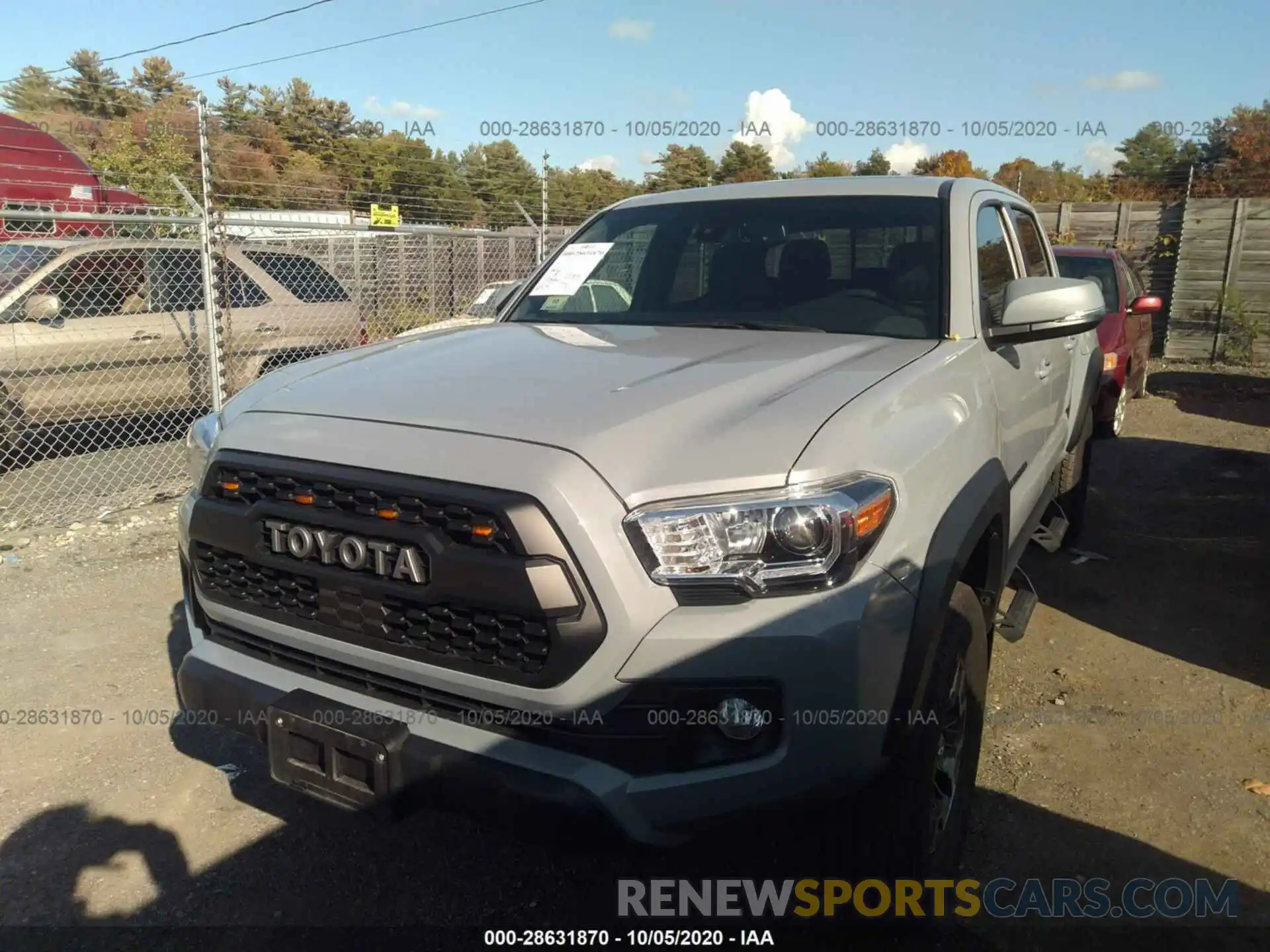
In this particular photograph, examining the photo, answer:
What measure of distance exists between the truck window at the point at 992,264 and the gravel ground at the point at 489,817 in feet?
5.21

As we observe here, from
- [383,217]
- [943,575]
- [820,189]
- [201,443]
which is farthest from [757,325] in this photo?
[383,217]

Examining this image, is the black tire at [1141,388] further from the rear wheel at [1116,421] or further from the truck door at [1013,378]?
the truck door at [1013,378]

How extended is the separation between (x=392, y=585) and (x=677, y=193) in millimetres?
2500

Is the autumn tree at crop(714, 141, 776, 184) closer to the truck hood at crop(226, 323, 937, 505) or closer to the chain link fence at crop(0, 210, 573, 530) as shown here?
the chain link fence at crop(0, 210, 573, 530)

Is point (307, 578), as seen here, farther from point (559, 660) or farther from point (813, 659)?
point (813, 659)

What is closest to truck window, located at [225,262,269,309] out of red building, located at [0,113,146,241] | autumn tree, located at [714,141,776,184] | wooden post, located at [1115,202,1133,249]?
red building, located at [0,113,146,241]

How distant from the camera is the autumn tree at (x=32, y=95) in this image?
15.3 m

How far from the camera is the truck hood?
2.02 meters

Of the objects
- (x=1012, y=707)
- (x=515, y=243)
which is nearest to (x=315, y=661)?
(x=1012, y=707)

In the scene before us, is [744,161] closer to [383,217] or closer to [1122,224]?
[1122,224]

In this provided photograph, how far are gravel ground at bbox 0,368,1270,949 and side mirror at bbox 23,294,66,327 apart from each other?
7.52 feet

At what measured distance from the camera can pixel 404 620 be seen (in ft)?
7.04

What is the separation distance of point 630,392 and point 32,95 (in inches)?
937

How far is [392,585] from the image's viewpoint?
211 centimetres
